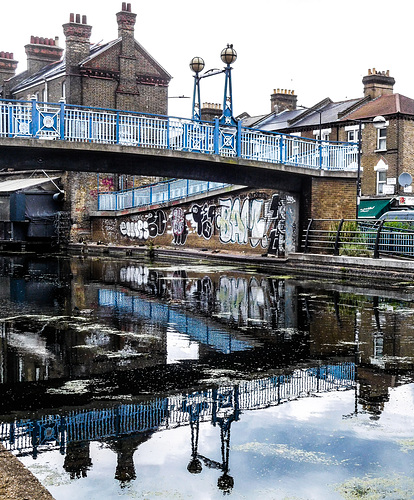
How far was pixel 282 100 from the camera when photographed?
2205 inches

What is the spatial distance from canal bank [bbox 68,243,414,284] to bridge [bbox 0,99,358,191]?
3.20 metres

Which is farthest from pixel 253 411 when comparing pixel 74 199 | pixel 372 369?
pixel 74 199

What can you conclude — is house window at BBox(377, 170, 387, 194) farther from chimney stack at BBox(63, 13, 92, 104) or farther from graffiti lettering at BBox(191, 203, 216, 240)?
chimney stack at BBox(63, 13, 92, 104)

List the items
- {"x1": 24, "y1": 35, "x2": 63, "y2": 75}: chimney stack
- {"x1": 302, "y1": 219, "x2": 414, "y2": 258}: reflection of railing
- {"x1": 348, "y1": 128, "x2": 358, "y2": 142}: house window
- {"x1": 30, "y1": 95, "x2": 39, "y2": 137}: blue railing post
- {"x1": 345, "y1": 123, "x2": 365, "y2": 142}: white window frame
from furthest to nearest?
{"x1": 24, "y1": 35, "x2": 63, "y2": 75}: chimney stack, {"x1": 348, "y1": 128, "x2": 358, "y2": 142}: house window, {"x1": 345, "y1": 123, "x2": 365, "y2": 142}: white window frame, {"x1": 302, "y1": 219, "x2": 414, "y2": 258}: reflection of railing, {"x1": 30, "y1": 95, "x2": 39, "y2": 137}: blue railing post

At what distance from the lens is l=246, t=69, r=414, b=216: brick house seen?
42.4 m

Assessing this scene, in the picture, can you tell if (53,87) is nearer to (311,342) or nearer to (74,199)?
(74,199)

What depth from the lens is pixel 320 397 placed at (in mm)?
7043

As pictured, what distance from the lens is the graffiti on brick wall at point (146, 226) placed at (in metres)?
37.2

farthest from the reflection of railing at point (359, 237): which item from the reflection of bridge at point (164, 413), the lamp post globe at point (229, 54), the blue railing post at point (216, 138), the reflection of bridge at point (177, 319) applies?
the reflection of bridge at point (164, 413)

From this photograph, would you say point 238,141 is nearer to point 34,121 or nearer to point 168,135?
point 168,135

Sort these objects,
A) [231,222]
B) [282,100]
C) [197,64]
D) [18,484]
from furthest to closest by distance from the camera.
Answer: [282,100] < [231,222] < [197,64] < [18,484]

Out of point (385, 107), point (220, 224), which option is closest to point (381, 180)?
point (385, 107)

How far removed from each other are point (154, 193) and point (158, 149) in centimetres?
1637

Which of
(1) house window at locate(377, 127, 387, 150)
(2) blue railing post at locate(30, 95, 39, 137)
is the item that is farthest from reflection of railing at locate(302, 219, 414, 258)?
(1) house window at locate(377, 127, 387, 150)
